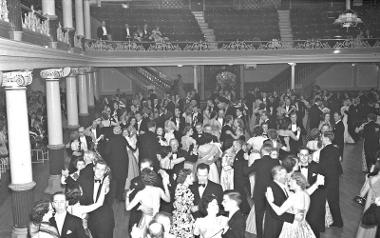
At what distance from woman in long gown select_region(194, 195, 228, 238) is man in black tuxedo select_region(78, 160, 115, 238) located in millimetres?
1716

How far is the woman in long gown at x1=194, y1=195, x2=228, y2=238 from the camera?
14.7 ft

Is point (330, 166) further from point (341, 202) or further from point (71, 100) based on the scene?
point (71, 100)

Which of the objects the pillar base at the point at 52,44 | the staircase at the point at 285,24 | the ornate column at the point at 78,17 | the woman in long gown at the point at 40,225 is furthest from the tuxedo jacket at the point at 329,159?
the staircase at the point at 285,24

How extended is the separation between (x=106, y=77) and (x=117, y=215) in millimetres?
19112

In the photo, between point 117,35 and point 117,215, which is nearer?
point 117,215

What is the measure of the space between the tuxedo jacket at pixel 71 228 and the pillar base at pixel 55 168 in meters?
6.15

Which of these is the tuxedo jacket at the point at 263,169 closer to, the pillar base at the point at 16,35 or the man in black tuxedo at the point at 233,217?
the man in black tuxedo at the point at 233,217

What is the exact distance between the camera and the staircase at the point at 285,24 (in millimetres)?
26109

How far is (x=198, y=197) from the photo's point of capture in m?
5.55

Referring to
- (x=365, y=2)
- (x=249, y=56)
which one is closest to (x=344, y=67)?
(x=365, y=2)

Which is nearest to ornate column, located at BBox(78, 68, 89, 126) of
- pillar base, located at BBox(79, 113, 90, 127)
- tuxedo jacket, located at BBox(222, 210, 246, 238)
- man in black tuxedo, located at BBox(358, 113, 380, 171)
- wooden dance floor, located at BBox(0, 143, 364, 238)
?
pillar base, located at BBox(79, 113, 90, 127)

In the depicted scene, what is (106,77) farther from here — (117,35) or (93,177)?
(93,177)

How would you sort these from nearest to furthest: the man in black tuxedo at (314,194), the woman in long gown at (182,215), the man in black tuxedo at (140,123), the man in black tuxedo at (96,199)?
the woman in long gown at (182,215) → the man in black tuxedo at (96,199) → the man in black tuxedo at (314,194) → the man in black tuxedo at (140,123)

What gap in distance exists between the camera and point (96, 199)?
5758 millimetres
